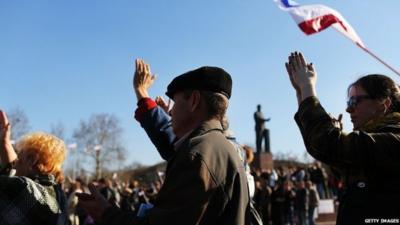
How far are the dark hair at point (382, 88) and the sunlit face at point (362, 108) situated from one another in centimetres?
3

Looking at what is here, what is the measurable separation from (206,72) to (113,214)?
865mm

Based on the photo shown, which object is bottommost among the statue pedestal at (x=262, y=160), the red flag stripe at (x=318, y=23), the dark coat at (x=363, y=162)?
the statue pedestal at (x=262, y=160)

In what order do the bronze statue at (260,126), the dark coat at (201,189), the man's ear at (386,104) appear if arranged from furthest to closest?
the bronze statue at (260,126) → the man's ear at (386,104) → the dark coat at (201,189)

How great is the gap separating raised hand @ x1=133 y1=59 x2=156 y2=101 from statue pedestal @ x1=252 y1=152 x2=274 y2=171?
23.4m

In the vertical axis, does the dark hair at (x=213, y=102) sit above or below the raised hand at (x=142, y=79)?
below

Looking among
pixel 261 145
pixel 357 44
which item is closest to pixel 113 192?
pixel 357 44

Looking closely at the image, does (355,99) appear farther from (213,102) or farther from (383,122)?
(213,102)

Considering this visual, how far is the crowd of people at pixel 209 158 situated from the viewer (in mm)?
2029

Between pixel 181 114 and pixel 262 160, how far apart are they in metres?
24.5

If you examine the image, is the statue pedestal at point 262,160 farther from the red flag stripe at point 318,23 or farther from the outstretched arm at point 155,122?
the outstretched arm at point 155,122

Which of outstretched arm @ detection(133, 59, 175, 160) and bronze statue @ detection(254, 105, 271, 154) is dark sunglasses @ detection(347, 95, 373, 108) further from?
bronze statue @ detection(254, 105, 271, 154)

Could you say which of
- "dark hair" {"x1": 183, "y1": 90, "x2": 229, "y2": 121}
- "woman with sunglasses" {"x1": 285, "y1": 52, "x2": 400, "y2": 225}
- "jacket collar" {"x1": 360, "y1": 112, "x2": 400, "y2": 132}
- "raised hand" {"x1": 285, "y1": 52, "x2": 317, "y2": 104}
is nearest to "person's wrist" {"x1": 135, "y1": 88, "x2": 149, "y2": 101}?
"dark hair" {"x1": 183, "y1": 90, "x2": 229, "y2": 121}

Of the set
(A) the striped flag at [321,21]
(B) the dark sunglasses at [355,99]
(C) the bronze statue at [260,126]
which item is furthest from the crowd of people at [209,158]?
(C) the bronze statue at [260,126]

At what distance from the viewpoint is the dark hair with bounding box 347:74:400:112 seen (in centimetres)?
277
